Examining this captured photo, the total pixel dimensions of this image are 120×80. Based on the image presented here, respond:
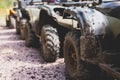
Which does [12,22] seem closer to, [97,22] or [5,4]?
[5,4]

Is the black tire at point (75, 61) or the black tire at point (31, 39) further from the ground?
the black tire at point (75, 61)

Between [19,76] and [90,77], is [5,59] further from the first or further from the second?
[90,77]

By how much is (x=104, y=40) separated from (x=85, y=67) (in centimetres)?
87

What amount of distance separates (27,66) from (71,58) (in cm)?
185

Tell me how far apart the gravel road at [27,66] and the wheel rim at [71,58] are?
0.44 m

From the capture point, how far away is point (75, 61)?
6328mm

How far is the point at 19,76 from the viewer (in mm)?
7152

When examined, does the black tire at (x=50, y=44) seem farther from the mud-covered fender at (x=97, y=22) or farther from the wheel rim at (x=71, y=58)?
the mud-covered fender at (x=97, y=22)

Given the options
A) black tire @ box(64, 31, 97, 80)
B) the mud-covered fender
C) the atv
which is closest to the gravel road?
black tire @ box(64, 31, 97, 80)

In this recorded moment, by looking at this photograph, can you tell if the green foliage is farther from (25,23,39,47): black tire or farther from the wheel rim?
the wheel rim

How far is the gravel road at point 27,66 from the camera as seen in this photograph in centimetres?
711

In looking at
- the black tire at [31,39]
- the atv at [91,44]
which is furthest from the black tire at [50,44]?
the black tire at [31,39]

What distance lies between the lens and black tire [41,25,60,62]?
806 centimetres

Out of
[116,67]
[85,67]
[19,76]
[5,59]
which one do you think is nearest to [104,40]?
[116,67]
